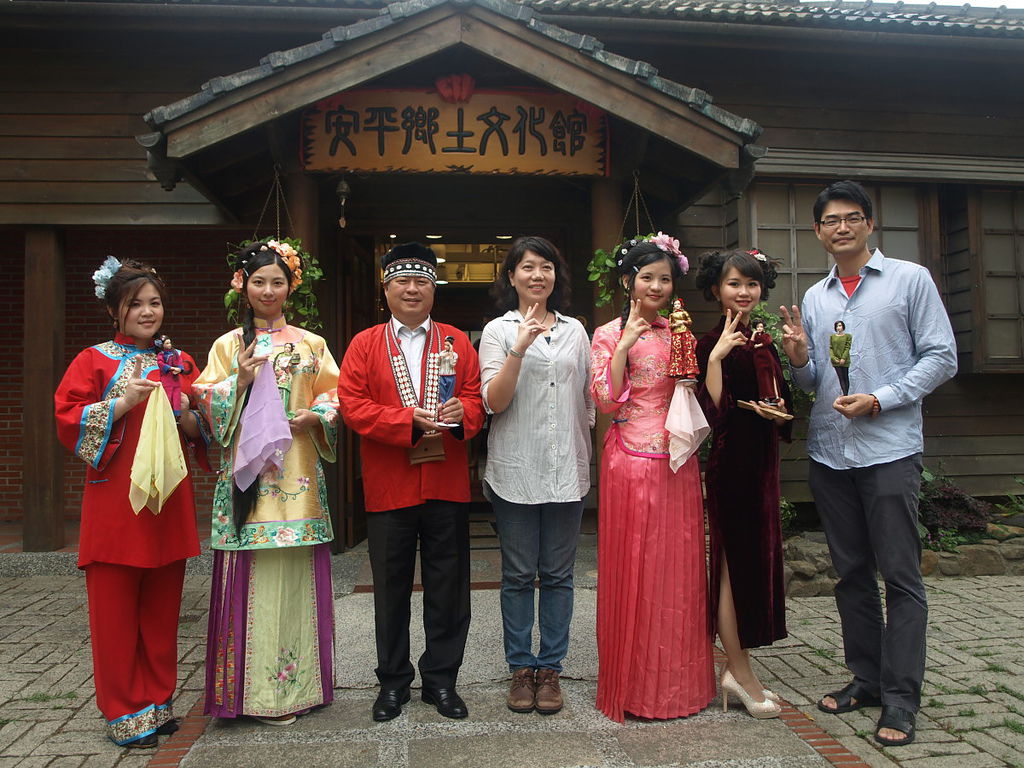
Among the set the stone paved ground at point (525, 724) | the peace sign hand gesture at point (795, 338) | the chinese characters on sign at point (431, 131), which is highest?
the chinese characters on sign at point (431, 131)

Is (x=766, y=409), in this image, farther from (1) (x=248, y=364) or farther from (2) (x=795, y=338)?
(1) (x=248, y=364)

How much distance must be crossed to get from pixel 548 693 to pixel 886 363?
2048 mm

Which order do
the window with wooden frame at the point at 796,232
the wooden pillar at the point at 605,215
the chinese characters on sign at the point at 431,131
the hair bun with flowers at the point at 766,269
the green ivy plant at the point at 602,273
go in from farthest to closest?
the window with wooden frame at the point at 796,232
the wooden pillar at the point at 605,215
the chinese characters on sign at the point at 431,131
the green ivy plant at the point at 602,273
the hair bun with flowers at the point at 766,269

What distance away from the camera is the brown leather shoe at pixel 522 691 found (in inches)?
125

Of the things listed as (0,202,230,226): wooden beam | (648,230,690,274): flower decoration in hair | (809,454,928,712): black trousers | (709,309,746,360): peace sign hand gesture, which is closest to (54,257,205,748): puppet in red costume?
(648,230,690,274): flower decoration in hair

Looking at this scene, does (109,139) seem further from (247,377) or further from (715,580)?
(715,580)

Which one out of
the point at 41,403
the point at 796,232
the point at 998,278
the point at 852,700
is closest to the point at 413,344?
the point at 852,700

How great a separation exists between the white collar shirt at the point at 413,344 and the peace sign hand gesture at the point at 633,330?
867mm

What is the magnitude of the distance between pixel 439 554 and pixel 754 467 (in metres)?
1.38

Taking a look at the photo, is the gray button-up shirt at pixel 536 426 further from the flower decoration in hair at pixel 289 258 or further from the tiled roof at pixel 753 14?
the tiled roof at pixel 753 14

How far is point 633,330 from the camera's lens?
3.01 metres

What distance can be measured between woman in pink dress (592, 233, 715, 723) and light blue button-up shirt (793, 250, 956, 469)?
26.6 inches

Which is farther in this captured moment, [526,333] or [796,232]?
[796,232]

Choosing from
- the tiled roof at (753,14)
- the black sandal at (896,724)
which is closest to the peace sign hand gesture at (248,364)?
the black sandal at (896,724)
